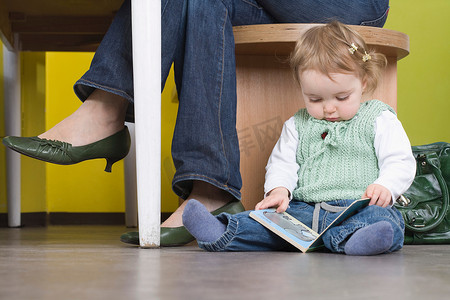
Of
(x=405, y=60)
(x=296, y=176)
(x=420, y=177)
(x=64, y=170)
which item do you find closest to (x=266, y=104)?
(x=296, y=176)

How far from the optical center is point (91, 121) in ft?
3.43

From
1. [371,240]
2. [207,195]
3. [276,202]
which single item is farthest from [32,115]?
[371,240]

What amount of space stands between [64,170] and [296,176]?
1.35m

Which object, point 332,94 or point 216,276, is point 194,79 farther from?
point 216,276

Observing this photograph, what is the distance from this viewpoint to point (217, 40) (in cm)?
104

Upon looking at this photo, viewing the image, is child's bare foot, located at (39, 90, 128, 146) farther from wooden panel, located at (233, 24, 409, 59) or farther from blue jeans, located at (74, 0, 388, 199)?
wooden panel, located at (233, 24, 409, 59)

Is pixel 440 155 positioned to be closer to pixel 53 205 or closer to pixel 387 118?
pixel 387 118

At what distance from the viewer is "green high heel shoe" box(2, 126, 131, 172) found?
0.95m

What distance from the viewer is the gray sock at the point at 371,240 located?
836mm

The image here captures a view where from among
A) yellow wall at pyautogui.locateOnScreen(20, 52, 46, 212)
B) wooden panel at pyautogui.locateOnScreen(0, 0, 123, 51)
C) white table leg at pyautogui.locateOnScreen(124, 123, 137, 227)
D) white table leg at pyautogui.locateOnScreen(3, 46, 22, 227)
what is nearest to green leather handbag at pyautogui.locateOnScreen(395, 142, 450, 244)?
wooden panel at pyautogui.locateOnScreen(0, 0, 123, 51)

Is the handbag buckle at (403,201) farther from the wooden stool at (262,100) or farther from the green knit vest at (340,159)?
the wooden stool at (262,100)

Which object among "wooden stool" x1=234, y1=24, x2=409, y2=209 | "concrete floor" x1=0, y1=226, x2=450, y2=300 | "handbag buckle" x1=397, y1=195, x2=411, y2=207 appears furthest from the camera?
"wooden stool" x1=234, y1=24, x2=409, y2=209

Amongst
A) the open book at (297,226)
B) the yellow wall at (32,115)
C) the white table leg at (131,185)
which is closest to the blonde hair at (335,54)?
the open book at (297,226)

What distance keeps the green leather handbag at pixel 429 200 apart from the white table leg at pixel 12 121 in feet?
4.02
